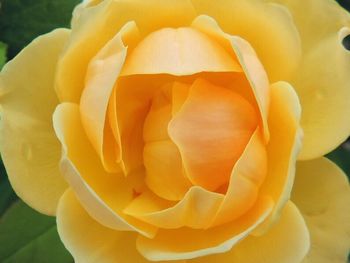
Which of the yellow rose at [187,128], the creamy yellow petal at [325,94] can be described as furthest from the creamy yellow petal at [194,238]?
the creamy yellow petal at [325,94]

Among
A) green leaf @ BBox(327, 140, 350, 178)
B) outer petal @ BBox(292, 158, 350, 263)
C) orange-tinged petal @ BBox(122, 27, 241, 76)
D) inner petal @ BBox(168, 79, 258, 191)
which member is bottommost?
green leaf @ BBox(327, 140, 350, 178)

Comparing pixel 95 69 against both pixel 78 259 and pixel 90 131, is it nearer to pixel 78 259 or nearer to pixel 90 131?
pixel 90 131

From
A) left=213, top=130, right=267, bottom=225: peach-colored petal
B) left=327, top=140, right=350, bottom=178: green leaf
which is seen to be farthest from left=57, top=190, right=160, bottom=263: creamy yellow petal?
left=327, top=140, right=350, bottom=178: green leaf

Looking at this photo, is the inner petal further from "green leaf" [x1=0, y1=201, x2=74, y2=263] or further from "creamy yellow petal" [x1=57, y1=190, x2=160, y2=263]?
"green leaf" [x1=0, y1=201, x2=74, y2=263]

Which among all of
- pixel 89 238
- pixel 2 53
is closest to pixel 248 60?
pixel 89 238

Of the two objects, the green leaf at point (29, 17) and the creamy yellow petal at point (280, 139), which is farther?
the green leaf at point (29, 17)

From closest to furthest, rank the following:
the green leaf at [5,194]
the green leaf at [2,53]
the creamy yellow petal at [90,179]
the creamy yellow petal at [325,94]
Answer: the creamy yellow petal at [90,179] < the creamy yellow petal at [325,94] < the green leaf at [2,53] < the green leaf at [5,194]

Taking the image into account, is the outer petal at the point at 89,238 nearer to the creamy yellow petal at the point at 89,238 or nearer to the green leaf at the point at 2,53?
the creamy yellow petal at the point at 89,238

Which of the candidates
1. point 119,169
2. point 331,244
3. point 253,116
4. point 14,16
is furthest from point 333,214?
point 14,16
